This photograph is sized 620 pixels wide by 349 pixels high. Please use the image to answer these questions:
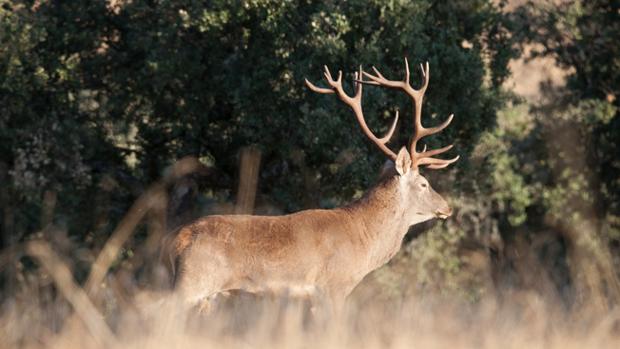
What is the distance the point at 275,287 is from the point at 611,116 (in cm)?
793

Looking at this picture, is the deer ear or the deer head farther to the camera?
the deer head

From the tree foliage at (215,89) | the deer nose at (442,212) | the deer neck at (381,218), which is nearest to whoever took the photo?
the deer neck at (381,218)

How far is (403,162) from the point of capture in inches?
382

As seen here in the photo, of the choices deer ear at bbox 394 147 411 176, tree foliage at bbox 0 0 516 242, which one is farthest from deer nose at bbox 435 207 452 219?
tree foliage at bbox 0 0 516 242

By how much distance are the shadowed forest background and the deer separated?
197 cm

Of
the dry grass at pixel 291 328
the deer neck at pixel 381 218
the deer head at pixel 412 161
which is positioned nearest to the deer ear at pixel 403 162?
the deer head at pixel 412 161

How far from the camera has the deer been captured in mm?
8273

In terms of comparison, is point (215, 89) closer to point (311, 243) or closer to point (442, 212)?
point (442, 212)

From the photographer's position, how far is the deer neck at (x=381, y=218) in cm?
954

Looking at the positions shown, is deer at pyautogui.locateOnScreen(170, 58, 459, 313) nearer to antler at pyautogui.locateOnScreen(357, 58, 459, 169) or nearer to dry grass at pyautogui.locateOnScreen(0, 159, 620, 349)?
antler at pyautogui.locateOnScreen(357, 58, 459, 169)

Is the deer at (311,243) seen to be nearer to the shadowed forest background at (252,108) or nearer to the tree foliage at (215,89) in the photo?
the shadowed forest background at (252,108)

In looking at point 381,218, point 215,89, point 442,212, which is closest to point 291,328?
point 381,218

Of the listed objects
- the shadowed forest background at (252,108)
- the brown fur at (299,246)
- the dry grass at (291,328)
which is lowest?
the shadowed forest background at (252,108)

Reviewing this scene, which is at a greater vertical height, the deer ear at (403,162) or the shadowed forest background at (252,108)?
the deer ear at (403,162)
